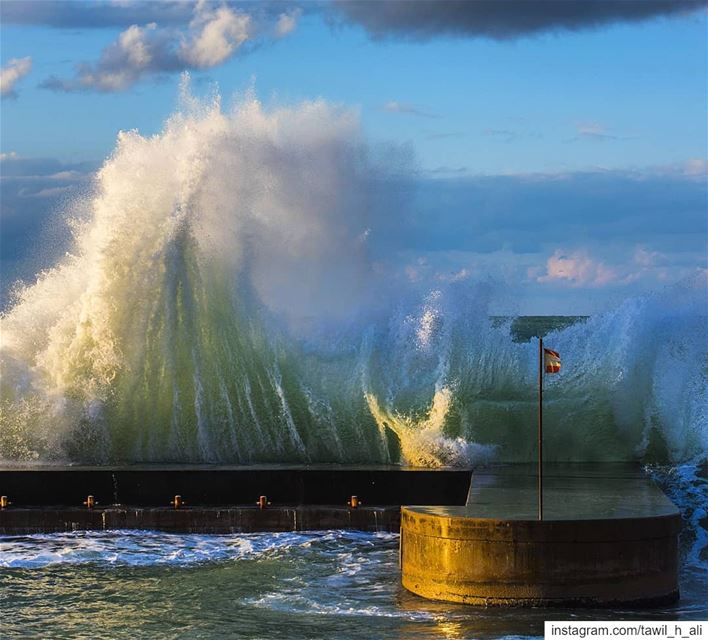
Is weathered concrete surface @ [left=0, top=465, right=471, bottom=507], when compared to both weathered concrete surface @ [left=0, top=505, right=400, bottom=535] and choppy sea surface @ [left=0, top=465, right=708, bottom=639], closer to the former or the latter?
weathered concrete surface @ [left=0, top=505, right=400, bottom=535]

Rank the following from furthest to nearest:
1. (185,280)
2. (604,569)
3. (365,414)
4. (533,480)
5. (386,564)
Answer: (185,280), (365,414), (533,480), (386,564), (604,569)

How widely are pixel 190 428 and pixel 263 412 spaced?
3.81ft

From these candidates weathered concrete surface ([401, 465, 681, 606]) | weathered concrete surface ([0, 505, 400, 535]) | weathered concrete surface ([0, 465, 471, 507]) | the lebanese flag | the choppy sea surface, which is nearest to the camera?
the choppy sea surface

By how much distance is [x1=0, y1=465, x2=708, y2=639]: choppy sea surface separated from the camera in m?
12.2

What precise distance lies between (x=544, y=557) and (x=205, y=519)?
5769mm

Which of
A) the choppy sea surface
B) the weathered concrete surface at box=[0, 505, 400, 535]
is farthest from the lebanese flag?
the weathered concrete surface at box=[0, 505, 400, 535]

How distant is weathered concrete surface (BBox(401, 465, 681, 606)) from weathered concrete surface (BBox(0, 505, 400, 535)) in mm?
3793

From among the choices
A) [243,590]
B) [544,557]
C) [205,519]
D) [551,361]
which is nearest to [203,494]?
[205,519]

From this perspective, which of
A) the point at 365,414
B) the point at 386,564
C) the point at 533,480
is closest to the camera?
the point at 386,564

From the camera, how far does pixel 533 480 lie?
16891mm

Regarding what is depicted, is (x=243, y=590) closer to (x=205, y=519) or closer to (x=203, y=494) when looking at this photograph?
(x=205, y=519)

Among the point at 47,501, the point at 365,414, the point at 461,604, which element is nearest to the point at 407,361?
the point at 365,414

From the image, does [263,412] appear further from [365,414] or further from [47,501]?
[47,501]

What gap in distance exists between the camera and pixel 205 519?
1717 centimetres
